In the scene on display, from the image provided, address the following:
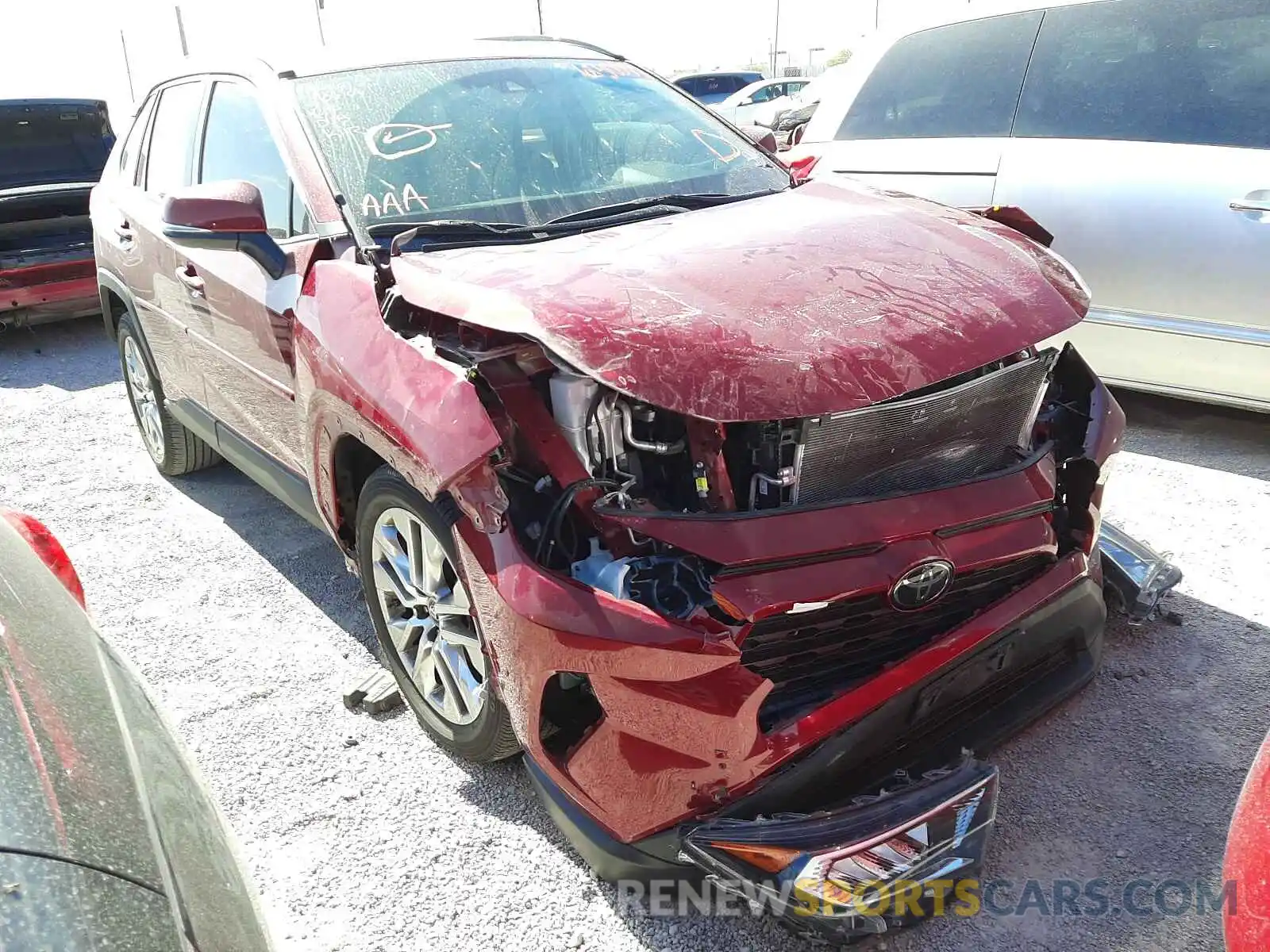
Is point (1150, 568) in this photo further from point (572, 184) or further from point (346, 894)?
point (346, 894)

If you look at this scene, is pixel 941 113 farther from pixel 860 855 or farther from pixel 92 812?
pixel 92 812

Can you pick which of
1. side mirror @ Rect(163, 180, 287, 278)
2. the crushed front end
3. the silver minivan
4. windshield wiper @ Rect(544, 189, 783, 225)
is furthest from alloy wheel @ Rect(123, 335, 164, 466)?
the silver minivan

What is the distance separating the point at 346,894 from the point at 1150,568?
7.82 feet

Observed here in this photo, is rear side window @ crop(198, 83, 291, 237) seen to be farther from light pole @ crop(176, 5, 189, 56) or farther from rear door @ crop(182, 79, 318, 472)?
light pole @ crop(176, 5, 189, 56)

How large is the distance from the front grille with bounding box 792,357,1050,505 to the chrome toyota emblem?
20cm

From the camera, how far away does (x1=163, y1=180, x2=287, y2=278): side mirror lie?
2.58 m

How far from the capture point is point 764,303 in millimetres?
2051

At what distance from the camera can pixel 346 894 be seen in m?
→ 2.24

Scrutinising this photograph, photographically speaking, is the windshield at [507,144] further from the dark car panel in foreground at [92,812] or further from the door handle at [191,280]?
the dark car panel in foreground at [92,812]

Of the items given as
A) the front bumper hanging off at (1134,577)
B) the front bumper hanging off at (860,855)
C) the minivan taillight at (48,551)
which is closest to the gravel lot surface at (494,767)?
the front bumper hanging off at (1134,577)

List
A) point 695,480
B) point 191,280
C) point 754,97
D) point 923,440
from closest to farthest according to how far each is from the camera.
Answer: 1. point 695,480
2. point 923,440
3. point 191,280
4. point 754,97

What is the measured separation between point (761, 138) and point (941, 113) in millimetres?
1450

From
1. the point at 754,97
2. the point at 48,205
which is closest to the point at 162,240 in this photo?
the point at 48,205

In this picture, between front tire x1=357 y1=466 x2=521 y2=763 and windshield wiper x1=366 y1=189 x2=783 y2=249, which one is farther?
windshield wiper x1=366 y1=189 x2=783 y2=249
